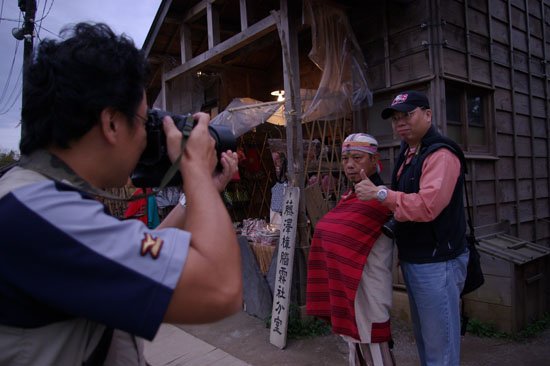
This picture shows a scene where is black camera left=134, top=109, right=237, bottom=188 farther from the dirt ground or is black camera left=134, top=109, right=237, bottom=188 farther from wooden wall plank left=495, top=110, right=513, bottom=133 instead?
wooden wall plank left=495, top=110, right=513, bottom=133

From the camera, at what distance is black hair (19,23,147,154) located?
0.83 metres

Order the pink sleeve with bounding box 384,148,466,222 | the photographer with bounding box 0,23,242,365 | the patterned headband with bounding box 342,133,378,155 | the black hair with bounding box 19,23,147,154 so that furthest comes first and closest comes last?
the patterned headband with bounding box 342,133,378,155 < the pink sleeve with bounding box 384,148,466,222 < the black hair with bounding box 19,23,147,154 < the photographer with bounding box 0,23,242,365

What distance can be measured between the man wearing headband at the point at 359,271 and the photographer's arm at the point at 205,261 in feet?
5.30

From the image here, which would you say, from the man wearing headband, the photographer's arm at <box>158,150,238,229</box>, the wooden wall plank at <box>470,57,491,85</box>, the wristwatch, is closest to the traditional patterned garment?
the man wearing headband

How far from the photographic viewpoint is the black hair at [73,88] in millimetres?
830

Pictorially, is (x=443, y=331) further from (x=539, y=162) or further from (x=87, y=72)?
(x=539, y=162)

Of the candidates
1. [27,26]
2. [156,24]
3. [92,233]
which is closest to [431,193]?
[92,233]

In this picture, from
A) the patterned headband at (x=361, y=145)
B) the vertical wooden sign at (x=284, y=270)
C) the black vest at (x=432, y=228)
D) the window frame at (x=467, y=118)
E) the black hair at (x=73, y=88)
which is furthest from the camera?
the window frame at (x=467, y=118)

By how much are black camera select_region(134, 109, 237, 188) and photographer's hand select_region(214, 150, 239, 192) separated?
16mm

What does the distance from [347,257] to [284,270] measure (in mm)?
1654

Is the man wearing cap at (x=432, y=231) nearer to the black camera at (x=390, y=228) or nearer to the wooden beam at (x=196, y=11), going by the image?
the black camera at (x=390, y=228)

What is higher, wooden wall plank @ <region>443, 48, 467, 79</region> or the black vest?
wooden wall plank @ <region>443, 48, 467, 79</region>

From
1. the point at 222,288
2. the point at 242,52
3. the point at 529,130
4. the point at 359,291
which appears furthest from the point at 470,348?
the point at 242,52

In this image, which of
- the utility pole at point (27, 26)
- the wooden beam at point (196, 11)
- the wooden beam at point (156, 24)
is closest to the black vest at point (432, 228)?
the wooden beam at point (196, 11)
